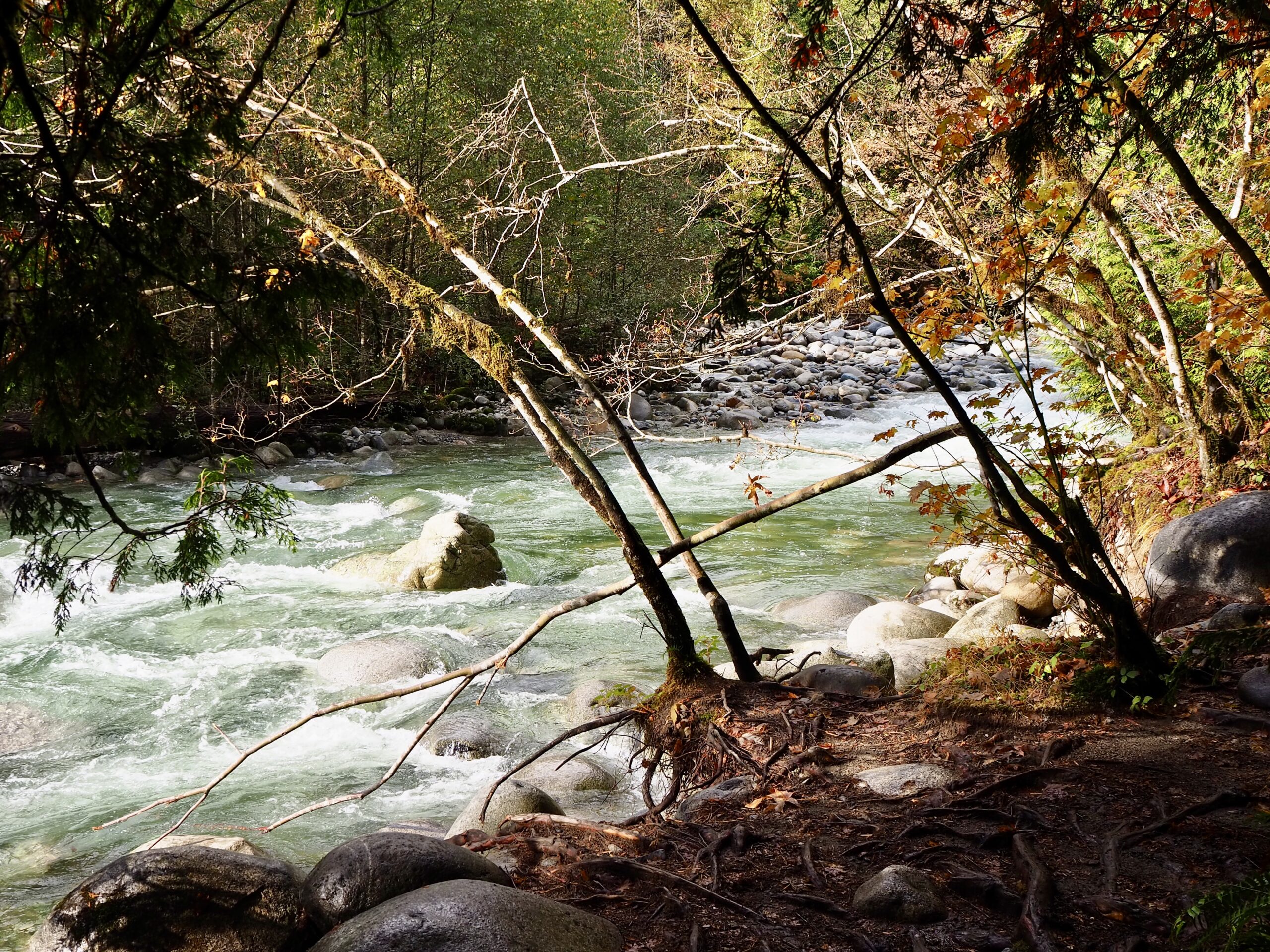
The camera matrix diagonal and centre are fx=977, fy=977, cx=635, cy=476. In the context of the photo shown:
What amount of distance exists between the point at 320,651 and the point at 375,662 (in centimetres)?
79

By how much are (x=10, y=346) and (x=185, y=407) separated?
10391 mm

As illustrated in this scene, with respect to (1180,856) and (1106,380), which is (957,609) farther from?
(1180,856)

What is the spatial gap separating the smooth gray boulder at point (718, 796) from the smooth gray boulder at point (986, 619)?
3319 millimetres

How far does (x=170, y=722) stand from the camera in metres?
6.94

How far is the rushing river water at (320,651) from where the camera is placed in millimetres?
5645

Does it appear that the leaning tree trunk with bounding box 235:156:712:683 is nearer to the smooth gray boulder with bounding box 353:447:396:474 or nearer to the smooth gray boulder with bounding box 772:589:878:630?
the smooth gray boulder with bounding box 772:589:878:630

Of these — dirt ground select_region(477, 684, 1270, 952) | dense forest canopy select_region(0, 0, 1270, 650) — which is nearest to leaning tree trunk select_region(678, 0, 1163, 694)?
dense forest canopy select_region(0, 0, 1270, 650)

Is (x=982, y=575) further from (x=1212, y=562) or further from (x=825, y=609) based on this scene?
(x=1212, y=562)

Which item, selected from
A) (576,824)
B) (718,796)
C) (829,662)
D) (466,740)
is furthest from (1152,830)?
(466,740)

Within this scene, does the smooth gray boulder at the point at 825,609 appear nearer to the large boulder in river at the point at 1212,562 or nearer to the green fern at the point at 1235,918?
the large boulder in river at the point at 1212,562

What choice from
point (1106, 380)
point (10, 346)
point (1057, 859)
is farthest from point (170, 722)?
point (1106, 380)

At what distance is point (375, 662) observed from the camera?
7.70 metres

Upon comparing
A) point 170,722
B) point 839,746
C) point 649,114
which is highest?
point 649,114

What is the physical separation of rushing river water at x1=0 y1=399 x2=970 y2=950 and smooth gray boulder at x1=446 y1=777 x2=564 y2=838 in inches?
20.9
